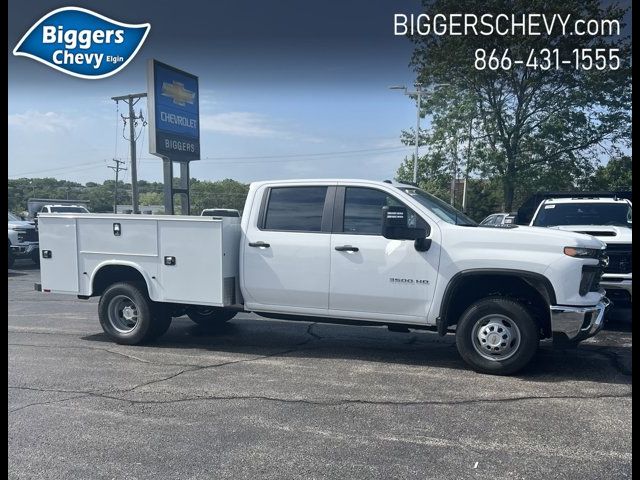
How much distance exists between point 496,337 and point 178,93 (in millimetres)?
10544

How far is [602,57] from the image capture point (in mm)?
19172

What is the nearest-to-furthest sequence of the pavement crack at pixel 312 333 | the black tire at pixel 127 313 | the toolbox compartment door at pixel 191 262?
the toolbox compartment door at pixel 191 262
the black tire at pixel 127 313
the pavement crack at pixel 312 333

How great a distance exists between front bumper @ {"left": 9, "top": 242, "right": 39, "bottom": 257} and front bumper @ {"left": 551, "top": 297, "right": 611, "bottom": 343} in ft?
53.6

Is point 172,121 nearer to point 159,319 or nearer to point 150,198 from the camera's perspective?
point 159,319

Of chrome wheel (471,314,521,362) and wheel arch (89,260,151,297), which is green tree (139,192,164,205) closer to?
wheel arch (89,260,151,297)

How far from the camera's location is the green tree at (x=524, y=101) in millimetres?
19203

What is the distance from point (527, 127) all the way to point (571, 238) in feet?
61.5

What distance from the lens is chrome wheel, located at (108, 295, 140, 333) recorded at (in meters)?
6.96

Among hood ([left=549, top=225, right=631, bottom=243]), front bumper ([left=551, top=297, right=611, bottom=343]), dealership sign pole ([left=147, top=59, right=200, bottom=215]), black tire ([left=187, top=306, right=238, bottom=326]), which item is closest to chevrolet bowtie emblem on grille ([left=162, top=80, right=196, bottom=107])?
dealership sign pole ([left=147, top=59, right=200, bottom=215])

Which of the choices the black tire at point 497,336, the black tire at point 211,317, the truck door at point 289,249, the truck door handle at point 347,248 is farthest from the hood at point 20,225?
the black tire at point 497,336

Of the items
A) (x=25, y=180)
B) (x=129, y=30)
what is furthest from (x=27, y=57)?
(x=25, y=180)

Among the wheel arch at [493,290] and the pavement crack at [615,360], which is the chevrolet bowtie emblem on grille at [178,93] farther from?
the pavement crack at [615,360]

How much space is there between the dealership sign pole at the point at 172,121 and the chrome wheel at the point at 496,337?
339 inches

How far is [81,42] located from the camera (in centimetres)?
1022
